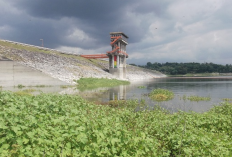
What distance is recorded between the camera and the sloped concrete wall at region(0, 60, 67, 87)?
49062mm

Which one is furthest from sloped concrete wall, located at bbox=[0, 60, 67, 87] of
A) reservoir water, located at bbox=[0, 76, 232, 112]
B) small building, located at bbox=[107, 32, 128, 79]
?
small building, located at bbox=[107, 32, 128, 79]

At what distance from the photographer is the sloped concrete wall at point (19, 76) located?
49.1 meters

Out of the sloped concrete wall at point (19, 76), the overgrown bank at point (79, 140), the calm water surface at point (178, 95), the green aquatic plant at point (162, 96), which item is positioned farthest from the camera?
the sloped concrete wall at point (19, 76)

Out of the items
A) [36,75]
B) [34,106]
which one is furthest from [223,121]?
[36,75]

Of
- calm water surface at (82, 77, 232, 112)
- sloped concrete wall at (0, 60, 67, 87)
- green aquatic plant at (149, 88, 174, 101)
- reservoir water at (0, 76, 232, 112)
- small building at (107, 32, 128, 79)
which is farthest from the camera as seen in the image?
small building at (107, 32, 128, 79)

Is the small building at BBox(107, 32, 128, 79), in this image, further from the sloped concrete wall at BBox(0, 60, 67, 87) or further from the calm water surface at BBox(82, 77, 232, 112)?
the sloped concrete wall at BBox(0, 60, 67, 87)

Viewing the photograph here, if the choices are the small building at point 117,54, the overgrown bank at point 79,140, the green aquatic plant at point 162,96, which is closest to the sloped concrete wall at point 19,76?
the green aquatic plant at point 162,96

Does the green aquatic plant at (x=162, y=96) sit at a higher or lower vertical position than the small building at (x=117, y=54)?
lower

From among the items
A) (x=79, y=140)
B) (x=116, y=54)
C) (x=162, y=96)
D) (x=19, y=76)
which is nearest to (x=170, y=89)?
(x=162, y=96)

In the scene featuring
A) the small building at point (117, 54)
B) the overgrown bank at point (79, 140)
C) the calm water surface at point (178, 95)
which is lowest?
the calm water surface at point (178, 95)

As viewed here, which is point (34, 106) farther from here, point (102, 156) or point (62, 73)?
Result: point (62, 73)

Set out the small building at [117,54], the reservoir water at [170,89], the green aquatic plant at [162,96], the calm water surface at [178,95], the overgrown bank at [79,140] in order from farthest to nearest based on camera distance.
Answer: the small building at [117,54] < the green aquatic plant at [162,96] < the reservoir water at [170,89] < the calm water surface at [178,95] < the overgrown bank at [79,140]

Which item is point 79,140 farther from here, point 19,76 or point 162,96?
point 19,76

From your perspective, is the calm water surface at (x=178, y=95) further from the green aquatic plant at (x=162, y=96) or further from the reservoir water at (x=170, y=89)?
the green aquatic plant at (x=162, y=96)
